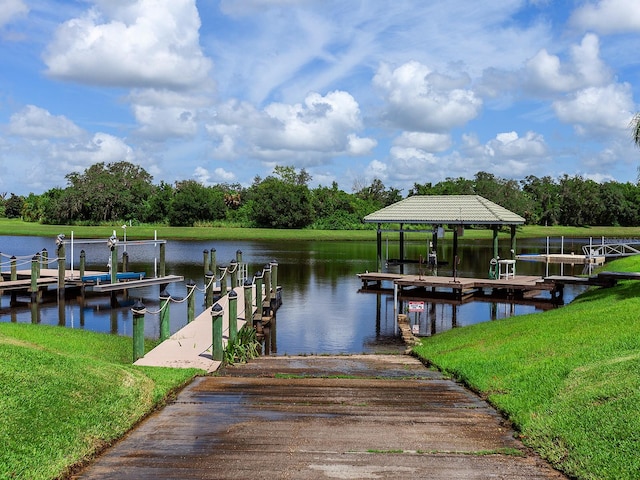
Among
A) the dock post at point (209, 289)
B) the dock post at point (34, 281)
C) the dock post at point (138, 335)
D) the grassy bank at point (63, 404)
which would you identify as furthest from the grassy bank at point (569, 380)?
the dock post at point (34, 281)

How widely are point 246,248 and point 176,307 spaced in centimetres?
3468

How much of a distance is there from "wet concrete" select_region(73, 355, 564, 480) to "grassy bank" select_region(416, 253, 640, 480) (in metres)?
0.31

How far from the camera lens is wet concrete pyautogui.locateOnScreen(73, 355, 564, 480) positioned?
19.4 feet

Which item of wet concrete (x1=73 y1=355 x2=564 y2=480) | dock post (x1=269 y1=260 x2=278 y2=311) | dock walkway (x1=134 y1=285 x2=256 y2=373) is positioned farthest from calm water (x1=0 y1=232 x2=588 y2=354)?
wet concrete (x1=73 y1=355 x2=564 y2=480)

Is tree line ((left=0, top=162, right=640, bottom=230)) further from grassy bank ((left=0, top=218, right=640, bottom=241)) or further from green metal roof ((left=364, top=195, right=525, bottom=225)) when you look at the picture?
green metal roof ((left=364, top=195, right=525, bottom=225))

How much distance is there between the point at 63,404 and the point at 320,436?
2.95m

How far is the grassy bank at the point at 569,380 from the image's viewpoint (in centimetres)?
627

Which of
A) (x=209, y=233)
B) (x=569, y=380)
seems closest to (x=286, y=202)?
(x=209, y=233)

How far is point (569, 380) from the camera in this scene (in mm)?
8570

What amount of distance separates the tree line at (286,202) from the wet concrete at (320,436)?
237ft

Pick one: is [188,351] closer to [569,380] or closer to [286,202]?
[569,380]

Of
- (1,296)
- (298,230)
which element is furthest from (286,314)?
(298,230)

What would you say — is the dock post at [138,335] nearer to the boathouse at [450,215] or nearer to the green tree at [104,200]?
the boathouse at [450,215]

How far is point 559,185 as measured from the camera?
103500 mm
